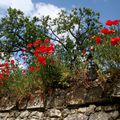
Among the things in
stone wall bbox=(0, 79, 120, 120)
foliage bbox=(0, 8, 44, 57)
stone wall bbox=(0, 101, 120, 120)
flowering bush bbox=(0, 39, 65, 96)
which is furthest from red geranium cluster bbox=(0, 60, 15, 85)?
foliage bbox=(0, 8, 44, 57)

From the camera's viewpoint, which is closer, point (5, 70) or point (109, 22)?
point (109, 22)

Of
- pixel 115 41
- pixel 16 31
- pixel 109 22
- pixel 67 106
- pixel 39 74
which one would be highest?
pixel 16 31

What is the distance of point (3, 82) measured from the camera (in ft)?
23.0

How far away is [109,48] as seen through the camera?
5.04m

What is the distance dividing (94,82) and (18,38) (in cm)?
1670

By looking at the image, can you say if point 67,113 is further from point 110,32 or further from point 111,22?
point 111,22

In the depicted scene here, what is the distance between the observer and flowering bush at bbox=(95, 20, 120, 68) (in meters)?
4.92

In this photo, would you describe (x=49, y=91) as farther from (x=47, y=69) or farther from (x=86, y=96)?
(x=86, y=96)

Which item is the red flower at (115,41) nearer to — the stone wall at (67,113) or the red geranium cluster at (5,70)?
the stone wall at (67,113)

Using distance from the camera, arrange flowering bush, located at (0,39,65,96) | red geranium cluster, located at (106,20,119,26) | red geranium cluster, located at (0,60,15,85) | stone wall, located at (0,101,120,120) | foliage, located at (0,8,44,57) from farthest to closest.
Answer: foliage, located at (0,8,44,57)
red geranium cluster, located at (0,60,15,85)
flowering bush, located at (0,39,65,96)
red geranium cluster, located at (106,20,119,26)
stone wall, located at (0,101,120,120)

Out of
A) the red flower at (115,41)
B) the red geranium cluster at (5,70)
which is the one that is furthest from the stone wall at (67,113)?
the red flower at (115,41)

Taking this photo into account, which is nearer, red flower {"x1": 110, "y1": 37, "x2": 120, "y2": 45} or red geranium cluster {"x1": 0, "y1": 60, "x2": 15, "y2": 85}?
red flower {"x1": 110, "y1": 37, "x2": 120, "y2": 45}

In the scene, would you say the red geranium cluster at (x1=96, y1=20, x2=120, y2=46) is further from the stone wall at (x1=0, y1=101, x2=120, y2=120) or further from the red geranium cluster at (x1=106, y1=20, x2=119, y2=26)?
the stone wall at (x1=0, y1=101, x2=120, y2=120)

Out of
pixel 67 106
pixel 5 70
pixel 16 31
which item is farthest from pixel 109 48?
pixel 16 31
